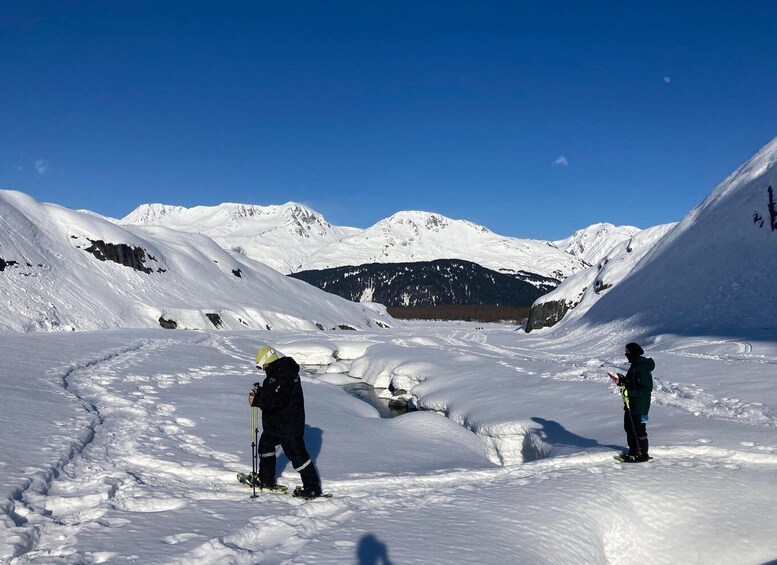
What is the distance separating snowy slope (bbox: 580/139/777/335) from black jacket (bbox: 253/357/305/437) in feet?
106

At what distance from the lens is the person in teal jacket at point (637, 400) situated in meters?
10.1

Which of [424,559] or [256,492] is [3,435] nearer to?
[256,492]

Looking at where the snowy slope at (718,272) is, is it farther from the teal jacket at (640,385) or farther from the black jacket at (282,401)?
the black jacket at (282,401)

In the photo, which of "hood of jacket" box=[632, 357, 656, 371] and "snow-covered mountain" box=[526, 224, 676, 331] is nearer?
"hood of jacket" box=[632, 357, 656, 371]

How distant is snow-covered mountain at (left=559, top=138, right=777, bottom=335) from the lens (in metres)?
34.5

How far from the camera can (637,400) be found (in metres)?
10.2

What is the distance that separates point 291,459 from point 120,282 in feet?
225

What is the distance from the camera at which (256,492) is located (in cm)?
841

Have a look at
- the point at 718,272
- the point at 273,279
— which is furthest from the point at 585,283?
the point at 273,279

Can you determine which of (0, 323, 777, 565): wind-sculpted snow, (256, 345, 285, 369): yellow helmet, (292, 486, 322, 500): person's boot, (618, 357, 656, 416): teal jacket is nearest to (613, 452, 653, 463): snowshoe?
(0, 323, 777, 565): wind-sculpted snow

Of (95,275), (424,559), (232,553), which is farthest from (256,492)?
(95,275)

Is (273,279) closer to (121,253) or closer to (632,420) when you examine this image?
(121,253)

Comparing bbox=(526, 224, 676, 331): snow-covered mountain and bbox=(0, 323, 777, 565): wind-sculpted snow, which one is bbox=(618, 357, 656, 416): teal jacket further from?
bbox=(526, 224, 676, 331): snow-covered mountain

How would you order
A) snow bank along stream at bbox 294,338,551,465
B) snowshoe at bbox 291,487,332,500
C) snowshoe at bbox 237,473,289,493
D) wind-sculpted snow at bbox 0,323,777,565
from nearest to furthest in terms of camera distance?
wind-sculpted snow at bbox 0,323,777,565 < snowshoe at bbox 291,487,332,500 < snowshoe at bbox 237,473,289,493 < snow bank along stream at bbox 294,338,551,465
